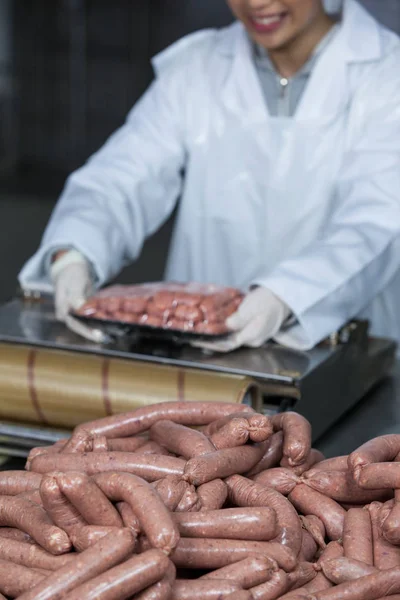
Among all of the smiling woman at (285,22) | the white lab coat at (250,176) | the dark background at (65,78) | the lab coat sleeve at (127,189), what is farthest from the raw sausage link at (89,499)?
the dark background at (65,78)

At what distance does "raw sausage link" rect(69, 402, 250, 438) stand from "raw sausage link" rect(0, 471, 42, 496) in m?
0.19

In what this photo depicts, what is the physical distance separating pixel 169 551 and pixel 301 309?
4.20 ft

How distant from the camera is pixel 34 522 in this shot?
1341 mm

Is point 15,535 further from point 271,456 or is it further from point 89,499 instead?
point 271,456

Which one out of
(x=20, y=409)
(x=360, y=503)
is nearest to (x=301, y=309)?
(x=20, y=409)

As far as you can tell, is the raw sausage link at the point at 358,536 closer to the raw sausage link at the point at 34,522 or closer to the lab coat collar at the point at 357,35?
the raw sausage link at the point at 34,522

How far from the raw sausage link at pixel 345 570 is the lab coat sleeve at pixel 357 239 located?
3.42 feet

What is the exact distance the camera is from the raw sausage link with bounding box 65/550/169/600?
1.13 m

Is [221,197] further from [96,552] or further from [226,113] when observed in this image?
[96,552]

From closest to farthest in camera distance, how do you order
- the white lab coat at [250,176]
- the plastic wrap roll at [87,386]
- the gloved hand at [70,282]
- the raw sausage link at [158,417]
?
the raw sausage link at [158,417]
the plastic wrap roll at [87,386]
the gloved hand at [70,282]
the white lab coat at [250,176]

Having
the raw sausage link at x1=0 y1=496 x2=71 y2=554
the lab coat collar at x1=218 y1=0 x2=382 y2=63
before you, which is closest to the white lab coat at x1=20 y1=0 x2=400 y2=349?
the lab coat collar at x1=218 y1=0 x2=382 y2=63

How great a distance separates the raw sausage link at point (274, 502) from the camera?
1.35 m

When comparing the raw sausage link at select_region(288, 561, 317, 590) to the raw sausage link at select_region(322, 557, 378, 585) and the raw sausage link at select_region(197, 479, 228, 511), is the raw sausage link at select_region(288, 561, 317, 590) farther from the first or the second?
the raw sausage link at select_region(197, 479, 228, 511)

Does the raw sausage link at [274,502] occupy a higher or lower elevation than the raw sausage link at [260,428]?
lower
